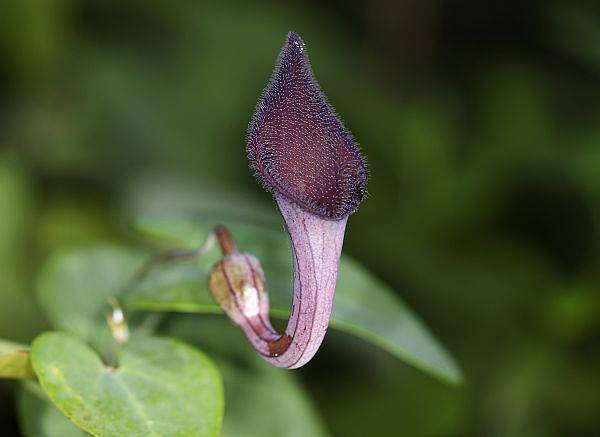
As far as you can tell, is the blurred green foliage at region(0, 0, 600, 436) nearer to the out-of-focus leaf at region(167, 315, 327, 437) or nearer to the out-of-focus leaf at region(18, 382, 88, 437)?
the out-of-focus leaf at region(167, 315, 327, 437)

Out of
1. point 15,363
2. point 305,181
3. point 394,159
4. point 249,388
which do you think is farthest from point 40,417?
point 394,159

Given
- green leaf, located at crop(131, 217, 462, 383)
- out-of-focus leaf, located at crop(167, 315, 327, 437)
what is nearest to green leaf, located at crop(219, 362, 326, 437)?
out-of-focus leaf, located at crop(167, 315, 327, 437)

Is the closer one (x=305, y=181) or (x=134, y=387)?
(x=305, y=181)

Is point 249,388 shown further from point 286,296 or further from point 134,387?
point 134,387

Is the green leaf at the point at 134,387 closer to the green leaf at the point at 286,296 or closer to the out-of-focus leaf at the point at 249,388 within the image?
the green leaf at the point at 286,296

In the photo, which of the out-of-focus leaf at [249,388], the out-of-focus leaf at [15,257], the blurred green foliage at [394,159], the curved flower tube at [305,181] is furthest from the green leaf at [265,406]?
the out-of-focus leaf at [15,257]

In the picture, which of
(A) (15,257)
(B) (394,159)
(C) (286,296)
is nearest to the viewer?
(C) (286,296)
